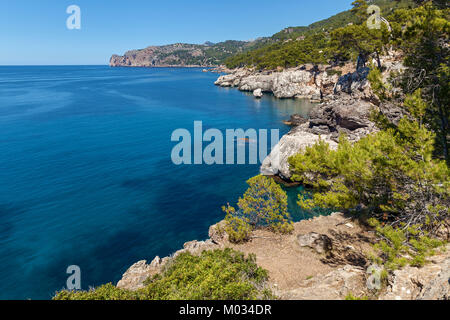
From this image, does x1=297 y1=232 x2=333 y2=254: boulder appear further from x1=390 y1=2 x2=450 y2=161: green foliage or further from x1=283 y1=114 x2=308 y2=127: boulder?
x1=283 y1=114 x2=308 y2=127: boulder

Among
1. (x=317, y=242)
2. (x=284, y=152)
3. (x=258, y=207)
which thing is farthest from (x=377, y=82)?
(x=284, y=152)

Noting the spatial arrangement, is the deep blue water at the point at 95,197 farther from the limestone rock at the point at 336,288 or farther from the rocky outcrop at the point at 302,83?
the rocky outcrop at the point at 302,83

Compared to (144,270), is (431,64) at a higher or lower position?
higher

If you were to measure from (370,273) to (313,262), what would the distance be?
4833 mm

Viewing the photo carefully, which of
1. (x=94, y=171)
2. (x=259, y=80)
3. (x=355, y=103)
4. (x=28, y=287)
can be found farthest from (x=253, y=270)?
(x=259, y=80)

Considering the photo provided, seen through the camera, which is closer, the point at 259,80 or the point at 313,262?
the point at 313,262

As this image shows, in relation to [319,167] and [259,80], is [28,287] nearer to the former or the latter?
[319,167]

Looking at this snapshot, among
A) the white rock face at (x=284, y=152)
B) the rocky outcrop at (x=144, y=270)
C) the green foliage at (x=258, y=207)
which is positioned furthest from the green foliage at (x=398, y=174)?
the white rock face at (x=284, y=152)

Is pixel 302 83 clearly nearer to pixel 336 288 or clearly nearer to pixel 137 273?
pixel 137 273

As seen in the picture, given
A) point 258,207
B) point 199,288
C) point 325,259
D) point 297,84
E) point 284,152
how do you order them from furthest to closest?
point 297,84, point 284,152, point 258,207, point 325,259, point 199,288

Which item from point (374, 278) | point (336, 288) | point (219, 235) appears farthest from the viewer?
point (219, 235)
